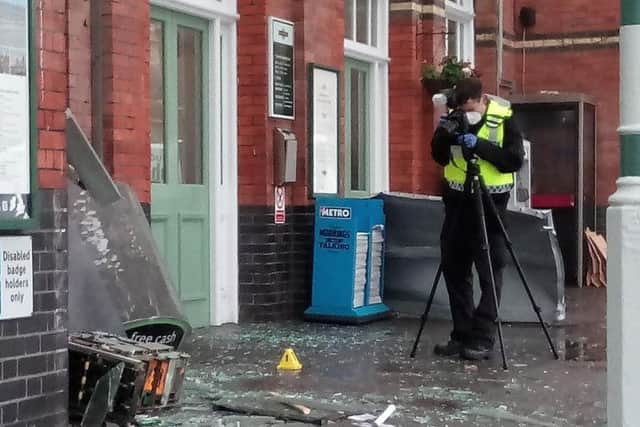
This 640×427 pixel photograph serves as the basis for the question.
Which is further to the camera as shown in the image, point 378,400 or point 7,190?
point 378,400

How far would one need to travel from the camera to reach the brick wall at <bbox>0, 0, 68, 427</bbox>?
218 inches

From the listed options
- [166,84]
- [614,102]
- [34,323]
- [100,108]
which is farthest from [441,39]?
[34,323]

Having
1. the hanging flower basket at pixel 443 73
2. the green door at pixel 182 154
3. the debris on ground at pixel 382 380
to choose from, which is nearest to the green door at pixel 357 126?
the hanging flower basket at pixel 443 73

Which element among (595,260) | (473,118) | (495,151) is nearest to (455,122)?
(473,118)

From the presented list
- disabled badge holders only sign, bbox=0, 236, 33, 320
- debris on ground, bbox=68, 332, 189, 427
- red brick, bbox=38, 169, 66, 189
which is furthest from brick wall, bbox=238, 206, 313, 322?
disabled badge holders only sign, bbox=0, 236, 33, 320

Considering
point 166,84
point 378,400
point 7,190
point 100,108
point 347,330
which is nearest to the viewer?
point 7,190

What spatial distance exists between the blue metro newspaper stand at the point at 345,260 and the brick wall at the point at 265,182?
0.20m

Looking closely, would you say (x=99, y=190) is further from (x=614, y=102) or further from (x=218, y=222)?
(x=614, y=102)

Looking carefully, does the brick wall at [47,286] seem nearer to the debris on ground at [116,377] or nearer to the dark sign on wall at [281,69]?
the debris on ground at [116,377]

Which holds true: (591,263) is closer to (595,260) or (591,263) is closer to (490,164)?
(595,260)

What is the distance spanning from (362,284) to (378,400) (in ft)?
12.3

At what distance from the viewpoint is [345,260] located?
10.5 m

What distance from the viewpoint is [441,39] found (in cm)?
1356

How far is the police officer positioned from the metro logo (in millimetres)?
2045
